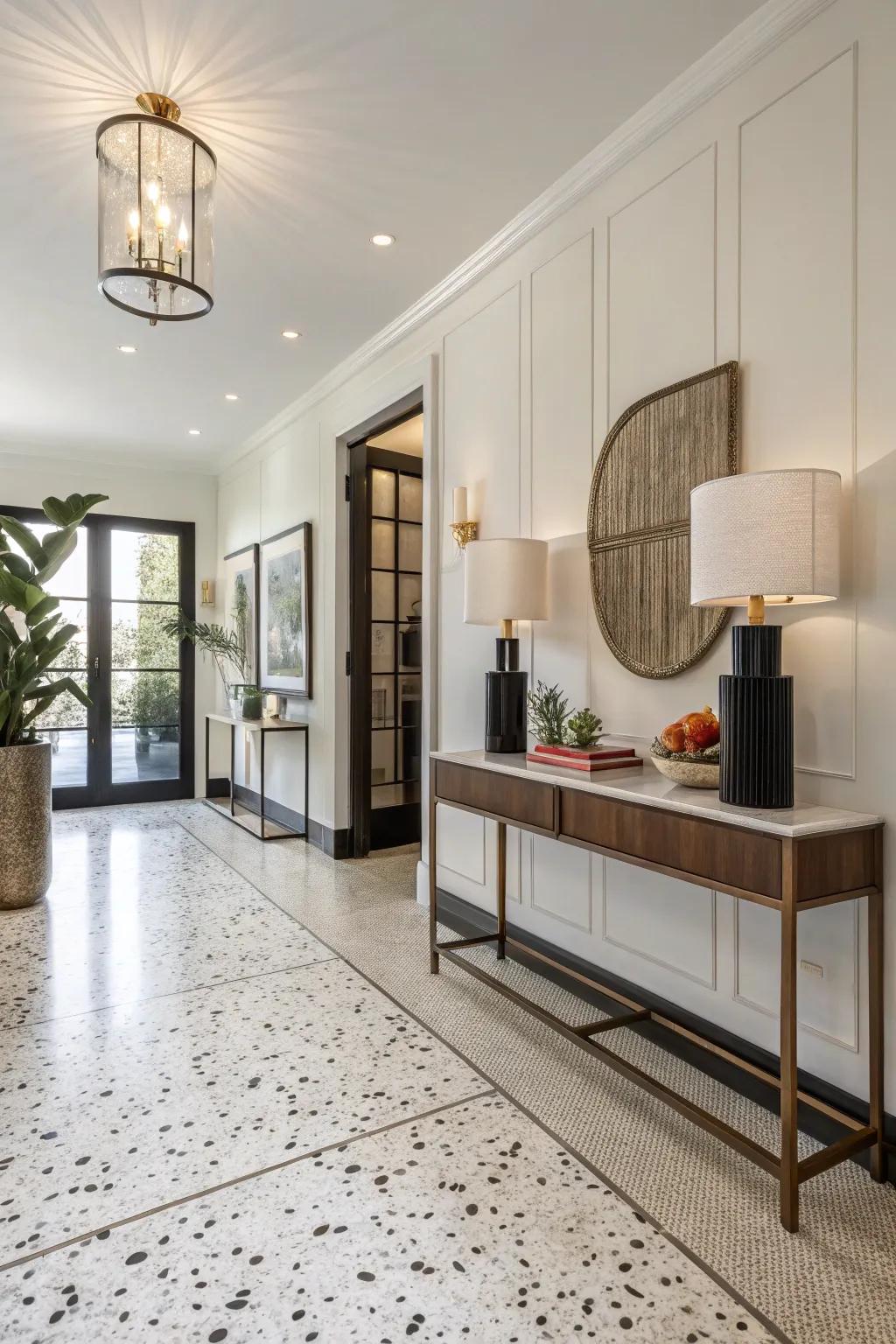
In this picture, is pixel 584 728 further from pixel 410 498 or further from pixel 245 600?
pixel 245 600

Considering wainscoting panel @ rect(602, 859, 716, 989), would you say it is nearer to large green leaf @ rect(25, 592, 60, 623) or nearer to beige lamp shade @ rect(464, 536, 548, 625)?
beige lamp shade @ rect(464, 536, 548, 625)

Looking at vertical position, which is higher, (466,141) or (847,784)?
(466,141)

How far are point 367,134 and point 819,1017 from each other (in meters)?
2.89

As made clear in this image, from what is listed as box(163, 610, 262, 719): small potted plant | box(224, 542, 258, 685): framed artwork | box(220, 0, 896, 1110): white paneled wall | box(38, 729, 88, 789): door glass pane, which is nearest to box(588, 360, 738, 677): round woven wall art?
box(220, 0, 896, 1110): white paneled wall

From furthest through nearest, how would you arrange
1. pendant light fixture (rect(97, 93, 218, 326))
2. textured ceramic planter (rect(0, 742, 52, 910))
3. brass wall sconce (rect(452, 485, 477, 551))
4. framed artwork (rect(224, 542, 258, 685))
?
1. framed artwork (rect(224, 542, 258, 685))
2. textured ceramic planter (rect(0, 742, 52, 910))
3. brass wall sconce (rect(452, 485, 477, 551))
4. pendant light fixture (rect(97, 93, 218, 326))

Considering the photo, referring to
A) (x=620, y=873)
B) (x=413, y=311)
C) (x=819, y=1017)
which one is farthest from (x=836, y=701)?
(x=413, y=311)

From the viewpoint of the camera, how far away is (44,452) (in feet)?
20.0

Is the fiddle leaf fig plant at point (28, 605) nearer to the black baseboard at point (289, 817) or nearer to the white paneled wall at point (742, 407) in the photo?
the black baseboard at point (289, 817)

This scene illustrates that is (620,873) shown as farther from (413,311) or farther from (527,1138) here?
(413,311)

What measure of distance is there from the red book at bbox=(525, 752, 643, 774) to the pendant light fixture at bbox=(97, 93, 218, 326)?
1751 mm

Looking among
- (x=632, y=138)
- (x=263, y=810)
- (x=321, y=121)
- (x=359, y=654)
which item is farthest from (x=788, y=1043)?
(x=263, y=810)

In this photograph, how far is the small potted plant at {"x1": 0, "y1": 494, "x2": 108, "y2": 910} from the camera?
3730mm

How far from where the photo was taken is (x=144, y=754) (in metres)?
6.49

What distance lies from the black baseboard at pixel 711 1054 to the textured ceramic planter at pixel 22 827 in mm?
2294
